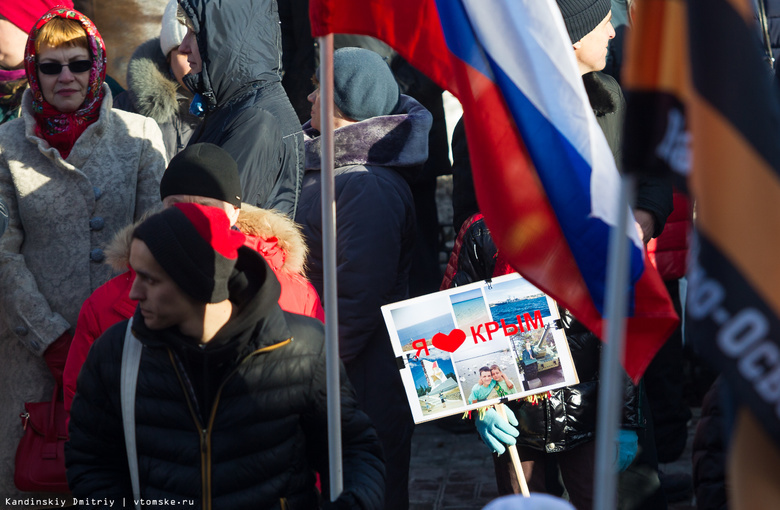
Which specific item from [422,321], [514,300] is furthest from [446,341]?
[514,300]

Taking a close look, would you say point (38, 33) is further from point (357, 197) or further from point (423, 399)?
point (423, 399)

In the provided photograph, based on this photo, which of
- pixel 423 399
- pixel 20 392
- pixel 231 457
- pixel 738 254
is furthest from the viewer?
pixel 20 392

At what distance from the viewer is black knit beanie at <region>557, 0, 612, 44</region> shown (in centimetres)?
371

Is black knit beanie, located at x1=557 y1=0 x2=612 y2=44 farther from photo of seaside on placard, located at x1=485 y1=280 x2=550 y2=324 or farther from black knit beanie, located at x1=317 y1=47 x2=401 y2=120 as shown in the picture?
photo of seaside on placard, located at x1=485 y1=280 x2=550 y2=324

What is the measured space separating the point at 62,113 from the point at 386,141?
1.34 m

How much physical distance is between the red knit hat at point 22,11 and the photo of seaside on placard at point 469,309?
309 cm

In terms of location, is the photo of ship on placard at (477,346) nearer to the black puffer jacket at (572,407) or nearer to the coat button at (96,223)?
the black puffer jacket at (572,407)

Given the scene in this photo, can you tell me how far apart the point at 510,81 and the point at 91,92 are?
6.76ft

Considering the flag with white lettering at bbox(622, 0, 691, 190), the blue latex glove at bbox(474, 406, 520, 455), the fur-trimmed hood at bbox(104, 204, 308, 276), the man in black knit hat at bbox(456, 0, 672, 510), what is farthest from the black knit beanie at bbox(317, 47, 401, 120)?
the flag with white lettering at bbox(622, 0, 691, 190)

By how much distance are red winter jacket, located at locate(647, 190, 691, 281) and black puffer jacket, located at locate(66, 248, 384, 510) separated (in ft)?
9.35

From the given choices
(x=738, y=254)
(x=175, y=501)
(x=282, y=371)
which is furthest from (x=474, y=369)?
(x=738, y=254)

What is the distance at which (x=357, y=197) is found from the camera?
13.3 feet

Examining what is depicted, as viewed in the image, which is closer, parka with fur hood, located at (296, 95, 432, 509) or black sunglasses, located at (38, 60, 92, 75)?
parka with fur hood, located at (296, 95, 432, 509)

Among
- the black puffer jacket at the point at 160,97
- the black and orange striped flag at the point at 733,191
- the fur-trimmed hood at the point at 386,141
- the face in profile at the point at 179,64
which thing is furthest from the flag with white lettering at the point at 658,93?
the black puffer jacket at the point at 160,97
